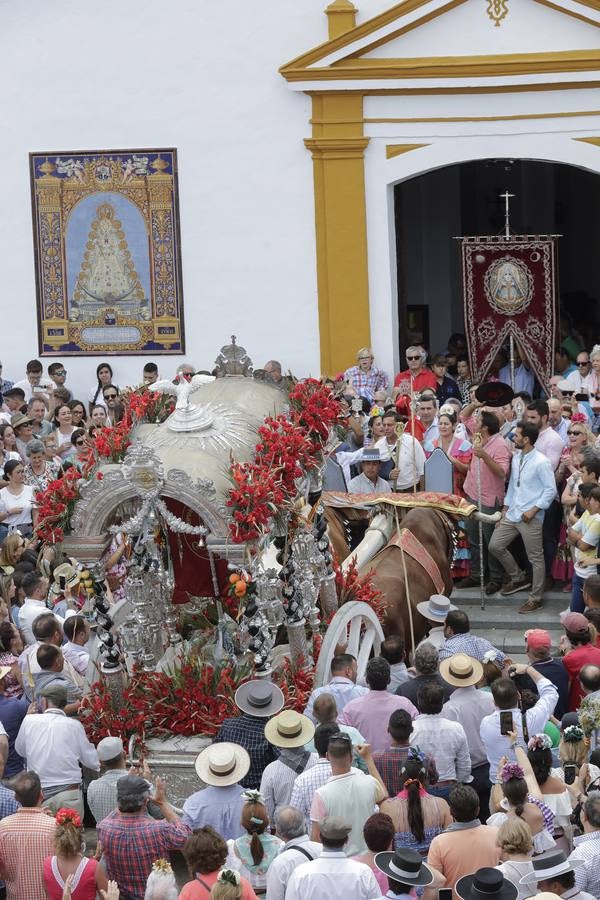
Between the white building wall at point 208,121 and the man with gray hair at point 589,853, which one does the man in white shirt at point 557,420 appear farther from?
the man with gray hair at point 589,853


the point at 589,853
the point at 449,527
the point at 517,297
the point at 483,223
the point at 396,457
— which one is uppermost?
the point at 483,223

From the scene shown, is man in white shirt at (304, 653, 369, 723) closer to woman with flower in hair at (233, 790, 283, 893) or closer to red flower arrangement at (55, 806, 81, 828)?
woman with flower in hair at (233, 790, 283, 893)

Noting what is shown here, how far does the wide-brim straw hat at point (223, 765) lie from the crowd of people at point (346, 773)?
1cm

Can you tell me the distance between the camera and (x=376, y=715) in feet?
30.2

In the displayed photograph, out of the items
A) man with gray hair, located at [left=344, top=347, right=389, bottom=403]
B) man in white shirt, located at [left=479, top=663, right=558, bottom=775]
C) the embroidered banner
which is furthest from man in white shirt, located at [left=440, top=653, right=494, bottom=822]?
the embroidered banner

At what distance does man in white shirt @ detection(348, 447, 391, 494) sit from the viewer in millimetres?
14000

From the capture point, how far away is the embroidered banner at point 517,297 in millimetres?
18047

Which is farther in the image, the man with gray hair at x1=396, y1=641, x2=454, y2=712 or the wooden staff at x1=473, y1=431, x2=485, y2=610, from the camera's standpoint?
the wooden staff at x1=473, y1=431, x2=485, y2=610

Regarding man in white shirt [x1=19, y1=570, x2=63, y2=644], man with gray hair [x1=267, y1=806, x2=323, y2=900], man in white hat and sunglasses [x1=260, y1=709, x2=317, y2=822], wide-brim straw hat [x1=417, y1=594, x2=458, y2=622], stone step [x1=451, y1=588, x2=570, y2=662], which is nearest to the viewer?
man with gray hair [x1=267, y1=806, x2=323, y2=900]

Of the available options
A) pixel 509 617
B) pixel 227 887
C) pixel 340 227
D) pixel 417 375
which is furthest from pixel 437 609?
pixel 340 227

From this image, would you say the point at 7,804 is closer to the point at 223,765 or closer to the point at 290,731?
the point at 223,765

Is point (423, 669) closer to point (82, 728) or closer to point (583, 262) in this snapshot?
point (82, 728)

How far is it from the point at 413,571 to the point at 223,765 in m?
4.31

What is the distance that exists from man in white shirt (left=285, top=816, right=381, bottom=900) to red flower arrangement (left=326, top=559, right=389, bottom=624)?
4193 mm
